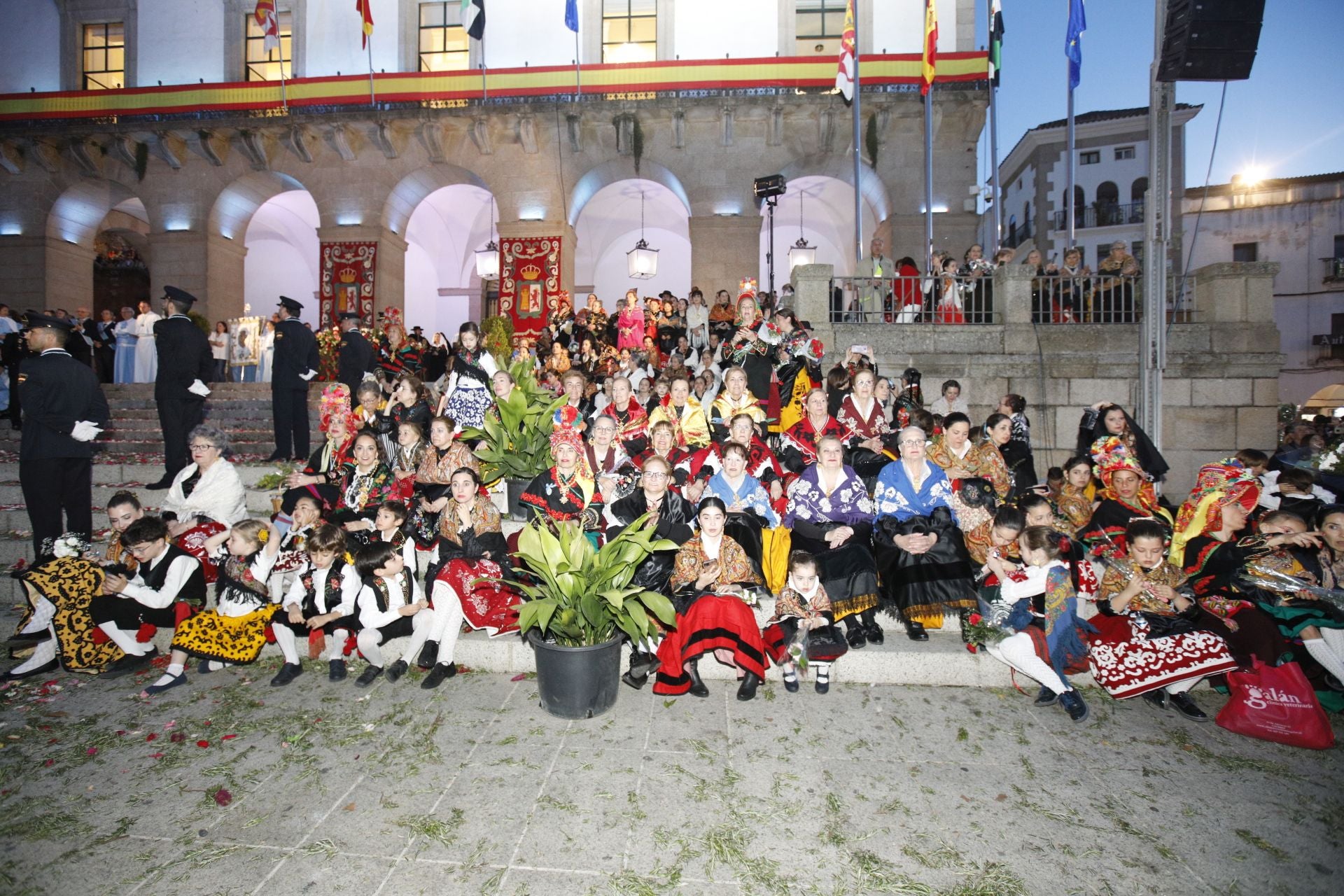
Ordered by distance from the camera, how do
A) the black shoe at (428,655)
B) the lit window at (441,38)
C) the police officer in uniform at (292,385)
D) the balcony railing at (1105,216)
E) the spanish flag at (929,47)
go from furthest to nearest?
1. the balcony railing at (1105,216)
2. the lit window at (441,38)
3. the spanish flag at (929,47)
4. the police officer in uniform at (292,385)
5. the black shoe at (428,655)

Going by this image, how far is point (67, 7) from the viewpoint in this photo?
666 inches

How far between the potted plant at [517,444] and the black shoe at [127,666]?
2.77 metres

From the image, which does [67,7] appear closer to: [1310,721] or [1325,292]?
[1310,721]

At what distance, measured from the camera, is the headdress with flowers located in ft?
14.1

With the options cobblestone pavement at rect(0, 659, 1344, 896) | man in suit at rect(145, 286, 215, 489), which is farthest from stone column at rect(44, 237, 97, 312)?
cobblestone pavement at rect(0, 659, 1344, 896)

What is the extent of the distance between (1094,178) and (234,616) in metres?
40.1

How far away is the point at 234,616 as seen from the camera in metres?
4.48

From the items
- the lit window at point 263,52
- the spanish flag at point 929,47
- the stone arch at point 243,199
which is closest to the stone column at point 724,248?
the spanish flag at point 929,47

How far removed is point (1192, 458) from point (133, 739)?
12.5m

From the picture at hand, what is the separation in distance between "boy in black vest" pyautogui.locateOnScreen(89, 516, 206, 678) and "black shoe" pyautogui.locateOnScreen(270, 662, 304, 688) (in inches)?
37.5

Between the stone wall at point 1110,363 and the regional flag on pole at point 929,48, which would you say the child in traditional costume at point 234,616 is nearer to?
the stone wall at point 1110,363

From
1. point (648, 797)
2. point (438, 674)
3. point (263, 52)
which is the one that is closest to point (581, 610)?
point (648, 797)

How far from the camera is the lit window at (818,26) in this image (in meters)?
16.0

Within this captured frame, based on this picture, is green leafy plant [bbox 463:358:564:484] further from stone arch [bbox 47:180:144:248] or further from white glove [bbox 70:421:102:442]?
stone arch [bbox 47:180:144:248]
